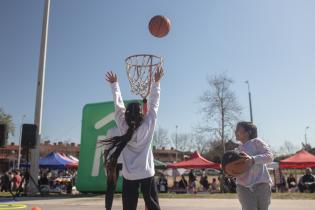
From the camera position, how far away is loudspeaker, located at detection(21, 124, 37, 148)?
14.5 metres

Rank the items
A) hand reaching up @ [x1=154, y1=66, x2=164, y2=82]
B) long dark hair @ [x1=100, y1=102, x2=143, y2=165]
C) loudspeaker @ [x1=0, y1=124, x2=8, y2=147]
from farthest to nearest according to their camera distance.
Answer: loudspeaker @ [x1=0, y1=124, x2=8, y2=147]
hand reaching up @ [x1=154, y1=66, x2=164, y2=82]
long dark hair @ [x1=100, y1=102, x2=143, y2=165]

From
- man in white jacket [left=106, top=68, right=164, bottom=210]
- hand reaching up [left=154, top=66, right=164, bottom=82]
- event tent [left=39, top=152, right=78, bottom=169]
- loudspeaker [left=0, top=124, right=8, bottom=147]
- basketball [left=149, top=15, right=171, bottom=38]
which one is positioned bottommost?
man in white jacket [left=106, top=68, right=164, bottom=210]

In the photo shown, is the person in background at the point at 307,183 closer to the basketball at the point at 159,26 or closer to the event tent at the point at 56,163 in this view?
the basketball at the point at 159,26

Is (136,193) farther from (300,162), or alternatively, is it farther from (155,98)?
(300,162)

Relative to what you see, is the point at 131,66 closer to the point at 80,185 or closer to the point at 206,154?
the point at 80,185

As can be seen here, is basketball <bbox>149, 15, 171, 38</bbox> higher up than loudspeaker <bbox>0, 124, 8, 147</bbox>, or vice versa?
basketball <bbox>149, 15, 171, 38</bbox>

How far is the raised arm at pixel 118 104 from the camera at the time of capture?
4586mm

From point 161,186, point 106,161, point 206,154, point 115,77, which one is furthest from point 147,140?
point 206,154

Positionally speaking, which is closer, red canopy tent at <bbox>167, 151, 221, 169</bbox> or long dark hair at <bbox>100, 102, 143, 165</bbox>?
long dark hair at <bbox>100, 102, 143, 165</bbox>

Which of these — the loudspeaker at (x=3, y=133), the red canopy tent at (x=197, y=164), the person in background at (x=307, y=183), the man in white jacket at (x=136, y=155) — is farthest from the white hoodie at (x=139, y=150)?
the red canopy tent at (x=197, y=164)

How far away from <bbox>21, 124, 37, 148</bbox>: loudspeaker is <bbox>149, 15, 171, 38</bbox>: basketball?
25.3 feet

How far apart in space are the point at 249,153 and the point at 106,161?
1834 mm

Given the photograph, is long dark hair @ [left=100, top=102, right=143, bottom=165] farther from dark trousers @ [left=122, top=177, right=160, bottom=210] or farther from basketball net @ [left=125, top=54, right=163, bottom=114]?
basketball net @ [left=125, top=54, right=163, bottom=114]

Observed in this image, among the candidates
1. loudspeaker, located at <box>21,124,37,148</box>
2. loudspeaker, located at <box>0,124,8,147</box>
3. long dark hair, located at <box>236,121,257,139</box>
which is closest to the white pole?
loudspeaker, located at <box>21,124,37,148</box>
